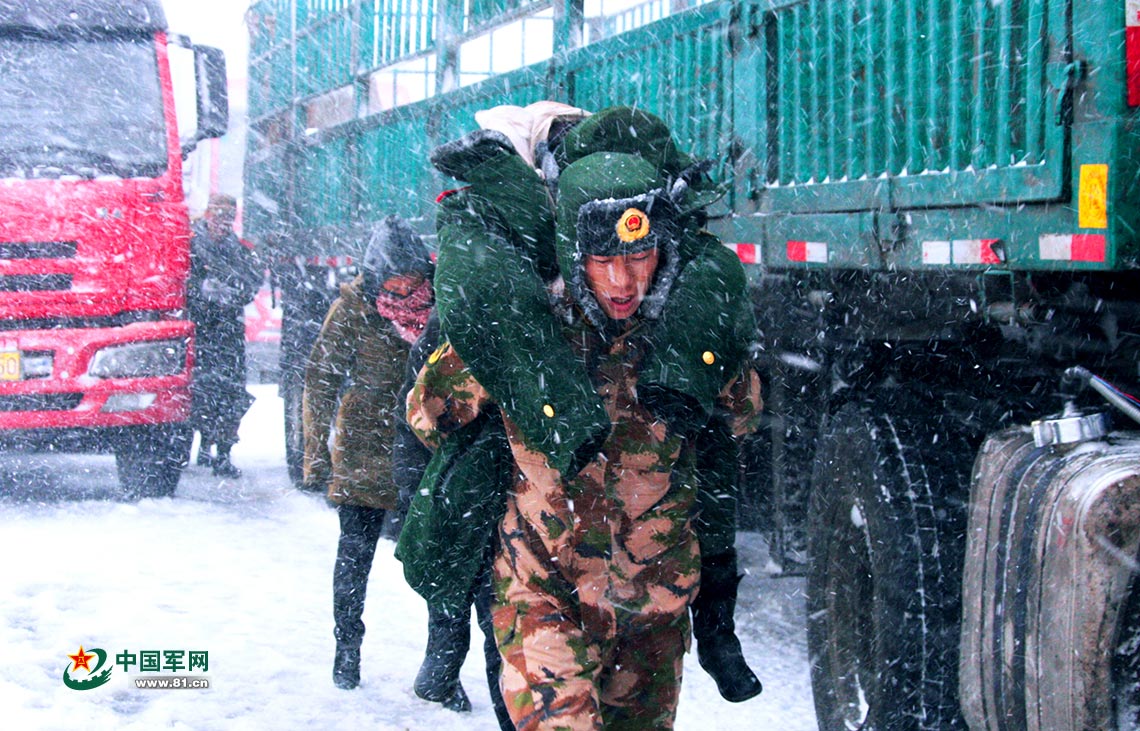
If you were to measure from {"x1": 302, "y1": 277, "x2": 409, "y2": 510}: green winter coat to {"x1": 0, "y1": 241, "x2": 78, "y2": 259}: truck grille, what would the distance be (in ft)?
10.7

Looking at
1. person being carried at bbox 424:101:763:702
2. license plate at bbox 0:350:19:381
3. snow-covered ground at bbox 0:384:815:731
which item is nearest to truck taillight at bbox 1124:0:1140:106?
person being carried at bbox 424:101:763:702

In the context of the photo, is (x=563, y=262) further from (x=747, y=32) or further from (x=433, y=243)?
(x=433, y=243)

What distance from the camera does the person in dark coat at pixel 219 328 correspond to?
9.07 metres

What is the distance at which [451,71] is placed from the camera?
7.83 m

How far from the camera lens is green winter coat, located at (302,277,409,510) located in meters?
4.83

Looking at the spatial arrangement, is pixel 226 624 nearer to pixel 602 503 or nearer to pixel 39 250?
pixel 39 250

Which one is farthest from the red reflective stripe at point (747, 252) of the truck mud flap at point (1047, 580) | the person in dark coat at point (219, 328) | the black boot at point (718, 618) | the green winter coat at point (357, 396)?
the person in dark coat at point (219, 328)

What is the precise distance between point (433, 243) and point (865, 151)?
12.9ft

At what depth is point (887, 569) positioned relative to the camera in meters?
3.44

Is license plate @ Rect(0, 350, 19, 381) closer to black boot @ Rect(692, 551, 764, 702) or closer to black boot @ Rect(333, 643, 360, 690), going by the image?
black boot @ Rect(333, 643, 360, 690)

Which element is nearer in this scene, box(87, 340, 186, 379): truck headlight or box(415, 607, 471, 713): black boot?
box(415, 607, 471, 713): black boot

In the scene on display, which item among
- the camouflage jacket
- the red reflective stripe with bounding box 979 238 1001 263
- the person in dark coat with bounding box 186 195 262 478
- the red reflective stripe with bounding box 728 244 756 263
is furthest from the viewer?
the person in dark coat with bounding box 186 195 262 478

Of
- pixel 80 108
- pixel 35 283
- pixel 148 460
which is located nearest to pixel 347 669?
pixel 148 460

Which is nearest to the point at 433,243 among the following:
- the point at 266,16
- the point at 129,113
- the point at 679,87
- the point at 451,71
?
the point at 451,71
